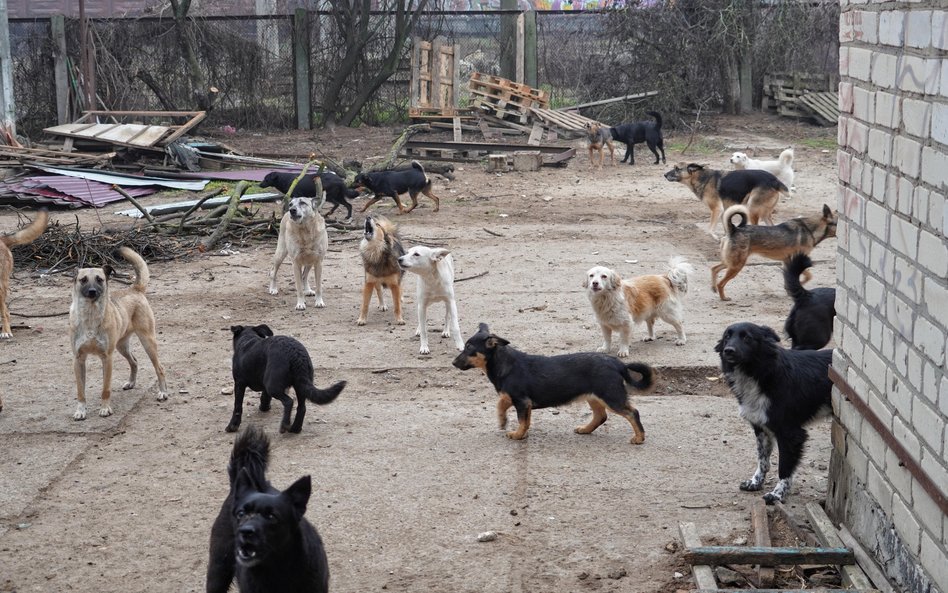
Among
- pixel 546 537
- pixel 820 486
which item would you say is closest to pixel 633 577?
pixel 546 537

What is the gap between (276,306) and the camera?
11.0 m

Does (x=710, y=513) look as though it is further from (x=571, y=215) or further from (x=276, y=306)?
(x=571, y=215)

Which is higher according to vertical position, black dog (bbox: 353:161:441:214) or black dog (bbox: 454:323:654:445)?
black dog (bbox: 353:161:441:214)

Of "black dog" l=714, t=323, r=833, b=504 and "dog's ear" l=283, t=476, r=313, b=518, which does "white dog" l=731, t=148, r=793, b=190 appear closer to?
"black dog" l=714, t=323, r=833, b=504

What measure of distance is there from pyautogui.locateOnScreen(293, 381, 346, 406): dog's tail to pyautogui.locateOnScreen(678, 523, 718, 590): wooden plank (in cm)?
260

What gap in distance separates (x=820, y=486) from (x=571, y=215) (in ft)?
32.6

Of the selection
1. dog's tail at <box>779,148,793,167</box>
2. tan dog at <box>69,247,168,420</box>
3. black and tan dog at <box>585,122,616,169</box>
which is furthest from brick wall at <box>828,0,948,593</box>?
black and tan dog at <box>585,122,616,169</box>

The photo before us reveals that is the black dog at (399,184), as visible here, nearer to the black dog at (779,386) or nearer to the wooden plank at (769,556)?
the black dog at (779,386)

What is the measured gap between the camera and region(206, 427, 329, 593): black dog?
13.0 feet

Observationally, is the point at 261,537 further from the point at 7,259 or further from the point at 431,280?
the point at 7,259

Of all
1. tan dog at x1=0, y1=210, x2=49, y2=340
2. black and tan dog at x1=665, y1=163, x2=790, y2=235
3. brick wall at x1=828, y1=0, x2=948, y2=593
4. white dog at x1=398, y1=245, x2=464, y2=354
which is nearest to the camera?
brick wall at x1=828, y1=0, x2=948, y2=593

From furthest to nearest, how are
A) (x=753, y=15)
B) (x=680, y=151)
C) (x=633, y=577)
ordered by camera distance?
1. (x=753, y=15)
2. (x=680, y=151)
3. (x=633, y=577)

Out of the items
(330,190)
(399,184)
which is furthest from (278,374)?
(399,184)

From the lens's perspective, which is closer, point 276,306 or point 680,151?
point 276,306
